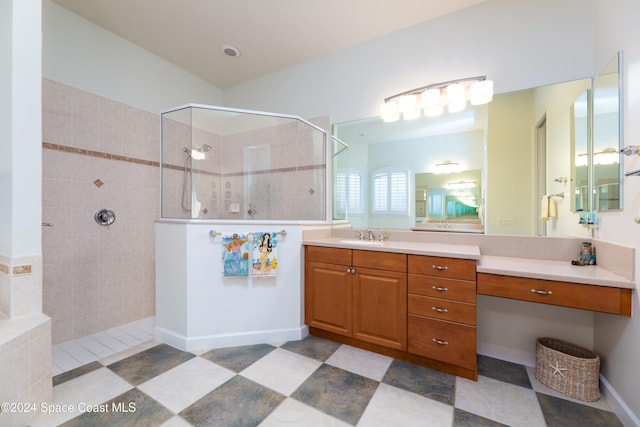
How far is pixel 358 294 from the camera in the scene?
2.05 m

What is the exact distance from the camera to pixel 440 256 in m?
1.75

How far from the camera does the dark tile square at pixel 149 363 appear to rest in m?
1.75

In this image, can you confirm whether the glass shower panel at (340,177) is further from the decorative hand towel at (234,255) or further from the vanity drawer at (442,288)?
the vanity drawer at (442,288)

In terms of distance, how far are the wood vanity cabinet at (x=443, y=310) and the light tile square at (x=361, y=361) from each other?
252mm

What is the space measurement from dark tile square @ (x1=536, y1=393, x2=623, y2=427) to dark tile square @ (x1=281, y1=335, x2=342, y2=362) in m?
1.32

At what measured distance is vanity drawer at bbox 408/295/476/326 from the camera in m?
1.66

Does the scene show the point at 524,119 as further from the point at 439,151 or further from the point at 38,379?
the point at 38,379

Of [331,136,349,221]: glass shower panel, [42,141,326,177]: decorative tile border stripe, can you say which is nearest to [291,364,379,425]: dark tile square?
[331,136,349,221]: glass shower panel

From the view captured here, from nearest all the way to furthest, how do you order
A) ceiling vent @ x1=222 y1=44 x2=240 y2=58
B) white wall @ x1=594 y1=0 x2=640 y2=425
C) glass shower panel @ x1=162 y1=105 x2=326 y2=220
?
1. white wall @ x1=594 y1=0 x2=640 y2=425
2. glass shower panel @ x1=162 y1=105 x2=326 y2=220
3. ceiling vent @ x1=222 y1=44 x2=240 y2=58

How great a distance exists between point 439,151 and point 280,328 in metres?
2.06

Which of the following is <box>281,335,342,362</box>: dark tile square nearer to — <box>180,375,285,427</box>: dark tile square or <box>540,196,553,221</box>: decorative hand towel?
<box>180,375,285,427</box>: dark tile square

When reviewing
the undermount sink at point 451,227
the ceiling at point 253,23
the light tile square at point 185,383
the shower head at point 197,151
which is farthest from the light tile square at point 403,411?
the ceiling at point 253,23

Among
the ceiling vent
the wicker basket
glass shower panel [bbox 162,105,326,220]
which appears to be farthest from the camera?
the ceiling vent

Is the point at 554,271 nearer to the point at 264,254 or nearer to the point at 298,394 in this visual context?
the point at 298,394
